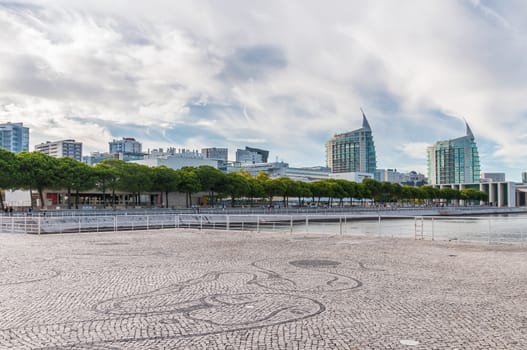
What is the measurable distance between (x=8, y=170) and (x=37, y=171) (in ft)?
16.7

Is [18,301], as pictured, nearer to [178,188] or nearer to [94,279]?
[94,279]

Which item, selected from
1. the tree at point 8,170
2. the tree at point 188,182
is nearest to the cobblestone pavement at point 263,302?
the tree at point 8,170

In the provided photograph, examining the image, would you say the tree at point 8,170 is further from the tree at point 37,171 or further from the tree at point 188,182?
the tree at point 188,182

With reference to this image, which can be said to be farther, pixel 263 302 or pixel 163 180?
pixel 163 180

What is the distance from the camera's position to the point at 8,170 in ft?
226

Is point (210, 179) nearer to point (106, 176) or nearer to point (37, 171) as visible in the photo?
point (106, 176)

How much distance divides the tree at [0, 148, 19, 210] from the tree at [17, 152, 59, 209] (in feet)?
3.17

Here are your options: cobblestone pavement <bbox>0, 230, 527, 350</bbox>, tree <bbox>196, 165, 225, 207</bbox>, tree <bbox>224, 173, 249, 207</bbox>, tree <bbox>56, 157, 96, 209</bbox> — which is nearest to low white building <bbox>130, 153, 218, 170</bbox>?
tree <bbox>224, 173, 249, 207</bbox>

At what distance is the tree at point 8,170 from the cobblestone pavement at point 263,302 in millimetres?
57700

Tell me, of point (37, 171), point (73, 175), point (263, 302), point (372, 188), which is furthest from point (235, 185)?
point (263, 302)

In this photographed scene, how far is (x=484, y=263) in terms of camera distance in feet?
53.0

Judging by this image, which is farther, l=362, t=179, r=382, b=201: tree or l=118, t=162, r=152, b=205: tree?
l=362, t=179, r=382, b=201: tree

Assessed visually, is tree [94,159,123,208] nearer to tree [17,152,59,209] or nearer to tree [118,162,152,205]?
tree [118,162,152,205]

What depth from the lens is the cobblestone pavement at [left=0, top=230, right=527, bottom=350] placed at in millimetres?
7305
